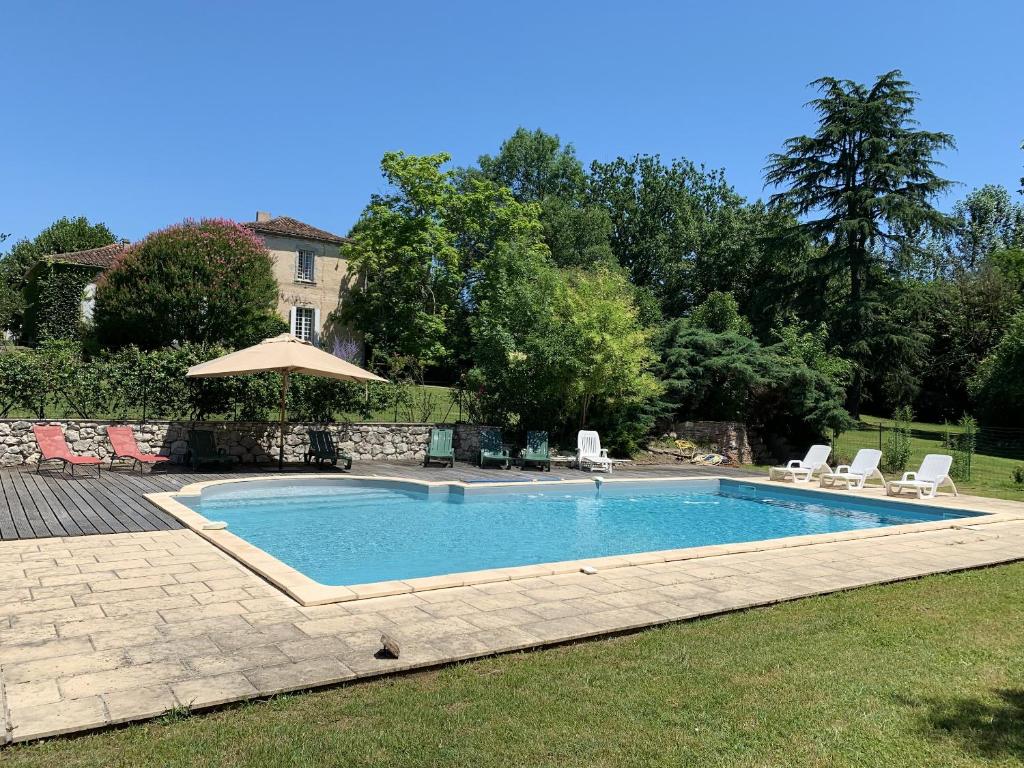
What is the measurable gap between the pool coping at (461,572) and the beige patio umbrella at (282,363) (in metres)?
1.94

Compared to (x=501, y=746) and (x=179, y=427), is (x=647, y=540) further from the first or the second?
(x=179, y=427)

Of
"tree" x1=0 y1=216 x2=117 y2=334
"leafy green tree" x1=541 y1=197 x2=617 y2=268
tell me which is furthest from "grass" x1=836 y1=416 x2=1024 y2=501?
"tree" x1=0 y1=216 x2=117 y2=334

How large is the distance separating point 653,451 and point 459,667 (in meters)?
16.0

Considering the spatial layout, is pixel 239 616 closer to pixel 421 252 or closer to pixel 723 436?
pixel 723 436

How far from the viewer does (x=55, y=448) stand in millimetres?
A: 12086

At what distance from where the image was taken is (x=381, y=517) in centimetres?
1144

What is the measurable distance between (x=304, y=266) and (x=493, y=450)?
1836 cm

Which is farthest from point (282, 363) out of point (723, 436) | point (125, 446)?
point (723, 436)


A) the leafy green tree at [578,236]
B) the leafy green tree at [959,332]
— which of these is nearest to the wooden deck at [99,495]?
the leafy green tree at [578,236]

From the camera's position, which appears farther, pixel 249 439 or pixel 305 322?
pixel 305 322

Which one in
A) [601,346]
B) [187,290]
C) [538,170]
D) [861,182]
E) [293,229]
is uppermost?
[538,170]

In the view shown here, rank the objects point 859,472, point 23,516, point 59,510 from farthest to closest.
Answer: point 859,472
point 59,510
point 23,516

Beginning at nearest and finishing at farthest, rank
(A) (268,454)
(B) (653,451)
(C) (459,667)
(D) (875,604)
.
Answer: (C) (459,667) → (D) (875,604) → (A) (268,454) → (B) (653,451)

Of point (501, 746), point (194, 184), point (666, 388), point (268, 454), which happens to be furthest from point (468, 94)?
point (501, 746)
